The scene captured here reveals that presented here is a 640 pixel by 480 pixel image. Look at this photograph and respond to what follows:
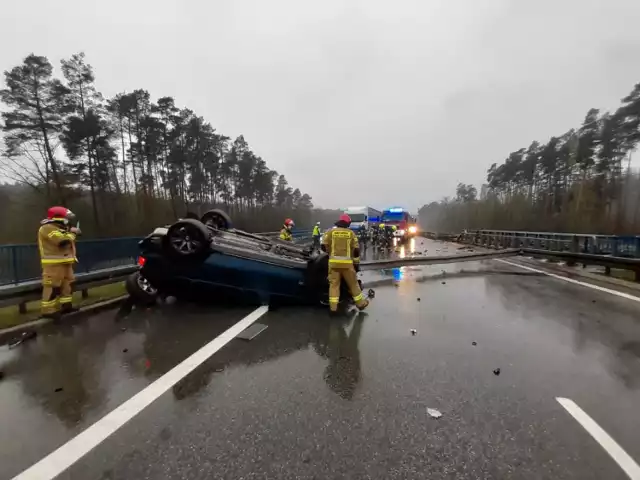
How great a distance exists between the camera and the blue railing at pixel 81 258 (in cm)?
617

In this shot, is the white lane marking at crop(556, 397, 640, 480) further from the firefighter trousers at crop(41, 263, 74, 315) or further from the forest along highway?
the firefighter trousers at crop(41, 263, 74, 315)

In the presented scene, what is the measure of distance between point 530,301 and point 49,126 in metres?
28.4

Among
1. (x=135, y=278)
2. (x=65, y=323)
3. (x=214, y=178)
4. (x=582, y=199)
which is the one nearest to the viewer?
(x=65, y=323)

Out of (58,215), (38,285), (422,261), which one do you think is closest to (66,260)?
(38,285)

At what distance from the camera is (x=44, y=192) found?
25.0 metres

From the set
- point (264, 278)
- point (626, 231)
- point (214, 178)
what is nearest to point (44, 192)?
point (214, 178)

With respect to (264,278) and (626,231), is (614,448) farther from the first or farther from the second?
(626,231)

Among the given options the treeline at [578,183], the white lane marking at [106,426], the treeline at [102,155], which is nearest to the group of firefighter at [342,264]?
the white lane marking at [106,426]

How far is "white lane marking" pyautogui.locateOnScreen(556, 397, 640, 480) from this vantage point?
2.23 m

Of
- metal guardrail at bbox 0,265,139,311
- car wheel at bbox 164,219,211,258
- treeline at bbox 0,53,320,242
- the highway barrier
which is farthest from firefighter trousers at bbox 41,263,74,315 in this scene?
treeline at bbox 0,53,320,242

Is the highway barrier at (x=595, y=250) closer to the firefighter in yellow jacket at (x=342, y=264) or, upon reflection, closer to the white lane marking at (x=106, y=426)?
the firefighter in yellow jacket at (x=342, y=264)

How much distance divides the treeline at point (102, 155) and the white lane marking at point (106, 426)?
25005 millimetres

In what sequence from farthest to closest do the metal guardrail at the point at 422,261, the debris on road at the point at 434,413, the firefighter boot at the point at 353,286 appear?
the metal guardrail at the point at 422,261, the firefighter boot at the point at 353,286, the debris on road at the point at 434,413

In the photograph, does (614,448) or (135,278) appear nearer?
(614,448)
